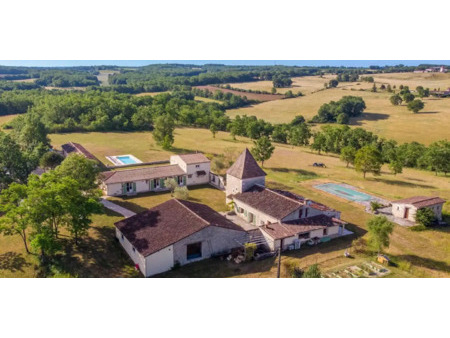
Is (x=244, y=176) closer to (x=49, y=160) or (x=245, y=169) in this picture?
(x=245, y=169)

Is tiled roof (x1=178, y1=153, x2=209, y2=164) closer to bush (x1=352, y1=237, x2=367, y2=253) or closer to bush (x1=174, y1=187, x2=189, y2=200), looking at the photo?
bush (x1=174, y1=187, x2=189, y2=200)

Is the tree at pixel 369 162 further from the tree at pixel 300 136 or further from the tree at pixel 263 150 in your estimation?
the tree at pixel 300 136

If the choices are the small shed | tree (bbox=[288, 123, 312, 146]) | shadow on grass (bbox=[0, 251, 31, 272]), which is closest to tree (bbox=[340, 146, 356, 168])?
tree (bbox=[288, 123, 312, 146])

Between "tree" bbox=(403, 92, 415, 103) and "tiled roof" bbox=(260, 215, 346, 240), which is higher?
"tree" bbox=(403, 92, 415, 103)

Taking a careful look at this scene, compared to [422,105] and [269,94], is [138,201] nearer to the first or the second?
[422,105]


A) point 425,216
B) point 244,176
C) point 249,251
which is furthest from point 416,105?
point 249,251

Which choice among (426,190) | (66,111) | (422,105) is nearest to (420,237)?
(426,190)
